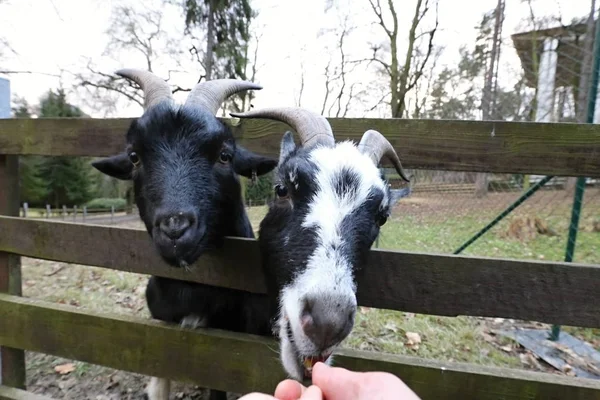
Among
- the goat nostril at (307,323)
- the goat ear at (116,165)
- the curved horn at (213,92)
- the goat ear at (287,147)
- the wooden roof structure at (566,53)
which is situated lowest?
the goat nostril at (307,323)

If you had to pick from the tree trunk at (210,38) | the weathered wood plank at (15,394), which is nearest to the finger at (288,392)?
the weathered wood plank at (15,394)

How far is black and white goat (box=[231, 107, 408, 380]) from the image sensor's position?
56.6 inches

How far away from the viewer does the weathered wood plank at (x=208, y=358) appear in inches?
74.5

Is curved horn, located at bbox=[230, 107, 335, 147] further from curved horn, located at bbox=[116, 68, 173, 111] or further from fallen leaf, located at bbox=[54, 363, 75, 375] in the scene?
fallen leaf, located at bbox=[54, 363, 75, 375]

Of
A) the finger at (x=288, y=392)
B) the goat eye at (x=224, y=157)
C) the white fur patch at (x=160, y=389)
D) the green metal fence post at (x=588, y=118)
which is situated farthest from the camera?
the green metal fence post at (x=588, y=118)

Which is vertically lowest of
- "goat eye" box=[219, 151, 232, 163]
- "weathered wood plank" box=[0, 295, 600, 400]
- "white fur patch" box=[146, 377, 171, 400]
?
"white fur patch" box=[146, 377, 171, 400]

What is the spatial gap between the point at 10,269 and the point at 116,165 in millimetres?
1296

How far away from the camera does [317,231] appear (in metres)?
1.67

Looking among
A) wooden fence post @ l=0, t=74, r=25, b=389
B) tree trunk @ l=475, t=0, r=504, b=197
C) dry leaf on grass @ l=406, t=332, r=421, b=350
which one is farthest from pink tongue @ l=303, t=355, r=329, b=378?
tree trunk @ l=475, t=0, r=504, b=197

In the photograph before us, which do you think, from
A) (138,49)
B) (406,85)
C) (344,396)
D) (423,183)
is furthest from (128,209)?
(344,396)

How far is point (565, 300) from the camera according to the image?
1.80 metres

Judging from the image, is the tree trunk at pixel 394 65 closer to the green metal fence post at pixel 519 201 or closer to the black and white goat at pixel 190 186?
the green metal fence post at pixel 519 201

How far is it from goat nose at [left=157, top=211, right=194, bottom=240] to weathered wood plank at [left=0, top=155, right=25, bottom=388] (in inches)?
73.6

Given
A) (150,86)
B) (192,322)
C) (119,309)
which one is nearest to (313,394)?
(192,322)
